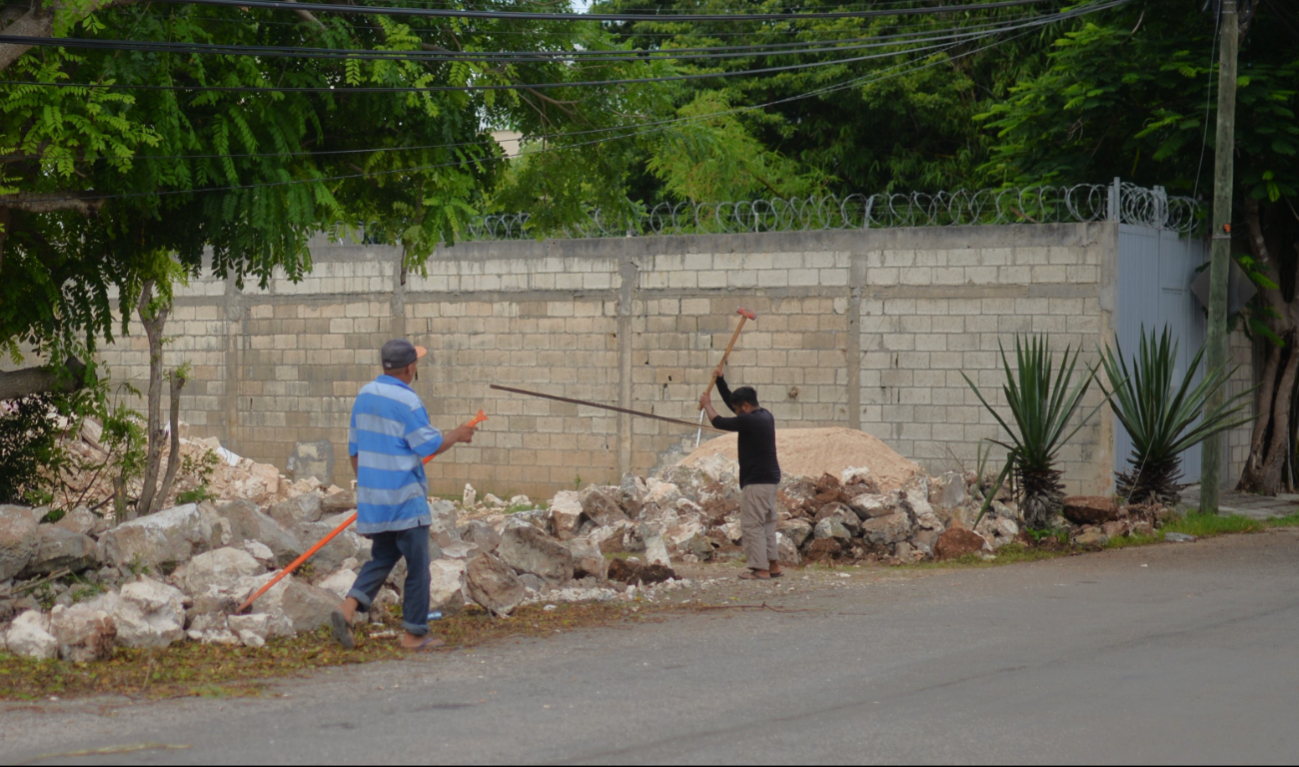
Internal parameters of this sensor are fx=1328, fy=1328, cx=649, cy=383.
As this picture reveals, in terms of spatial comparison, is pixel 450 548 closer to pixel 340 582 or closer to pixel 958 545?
pixel 340 582

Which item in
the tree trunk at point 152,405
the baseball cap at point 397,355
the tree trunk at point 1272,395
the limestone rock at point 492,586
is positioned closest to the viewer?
the baseball cap at point 397,355

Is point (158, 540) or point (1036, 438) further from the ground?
point (1036, 438)

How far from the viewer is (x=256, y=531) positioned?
375 inches

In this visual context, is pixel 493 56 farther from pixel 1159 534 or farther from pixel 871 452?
pixel 1159 534

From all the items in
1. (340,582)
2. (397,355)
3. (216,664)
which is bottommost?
(216,664)

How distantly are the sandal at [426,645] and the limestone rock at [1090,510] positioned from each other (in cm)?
759

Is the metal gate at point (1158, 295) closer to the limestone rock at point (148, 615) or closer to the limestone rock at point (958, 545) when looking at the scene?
the limestone rock at point (958, 545)

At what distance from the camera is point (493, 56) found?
11039 millimetres

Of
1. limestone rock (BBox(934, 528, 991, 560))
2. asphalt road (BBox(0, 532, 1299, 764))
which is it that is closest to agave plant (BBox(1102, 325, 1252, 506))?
limestone rock (BBox(934, 528, 991, 560))

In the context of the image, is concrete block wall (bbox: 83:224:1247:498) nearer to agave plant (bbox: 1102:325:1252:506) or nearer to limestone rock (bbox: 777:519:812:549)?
agave plant (bbox: 1102:325:1252:506)

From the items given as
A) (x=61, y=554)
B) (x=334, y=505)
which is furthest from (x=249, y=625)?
(x=334, y=505)

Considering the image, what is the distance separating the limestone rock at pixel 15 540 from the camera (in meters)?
8.40

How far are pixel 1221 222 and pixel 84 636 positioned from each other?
12009 millimetres

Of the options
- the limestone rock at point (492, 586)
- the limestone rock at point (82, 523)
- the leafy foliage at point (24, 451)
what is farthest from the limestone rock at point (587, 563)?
the leafy foliage at point (24, 451)
